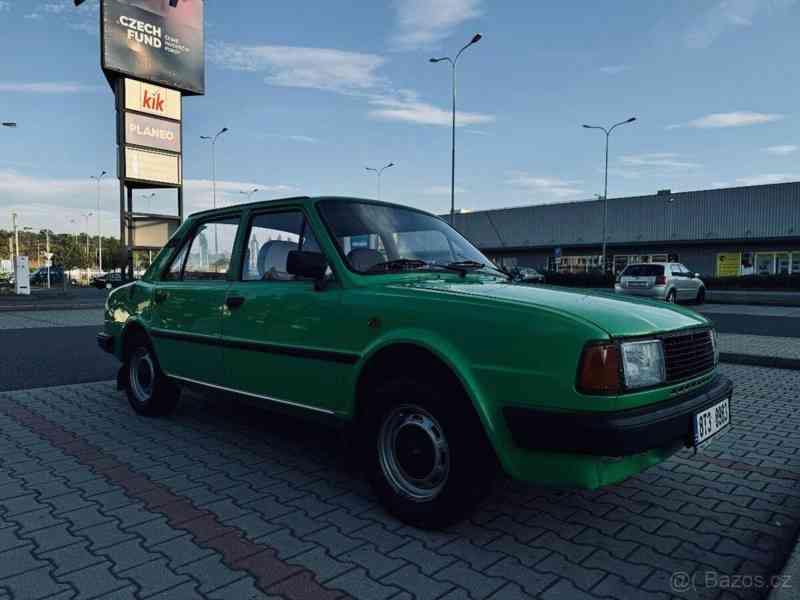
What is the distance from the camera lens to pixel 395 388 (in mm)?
2846

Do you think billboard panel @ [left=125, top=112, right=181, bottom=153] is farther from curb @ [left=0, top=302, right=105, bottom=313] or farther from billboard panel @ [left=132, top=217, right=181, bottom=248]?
curb @ [left=0, top=302, right=105, bottom=313]

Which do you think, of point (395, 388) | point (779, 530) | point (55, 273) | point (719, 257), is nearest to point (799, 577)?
point (779, 530)

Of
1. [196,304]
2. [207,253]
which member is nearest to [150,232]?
[207,253]

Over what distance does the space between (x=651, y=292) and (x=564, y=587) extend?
17.4m

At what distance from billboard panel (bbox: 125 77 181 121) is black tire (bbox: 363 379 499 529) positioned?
20547 millimetres

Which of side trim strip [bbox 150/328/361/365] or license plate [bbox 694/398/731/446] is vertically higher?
side trim strip [bbox 150/328/361/365]

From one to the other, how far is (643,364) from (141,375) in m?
4.40

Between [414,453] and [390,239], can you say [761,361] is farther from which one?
[414,453]

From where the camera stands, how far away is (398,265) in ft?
11.3

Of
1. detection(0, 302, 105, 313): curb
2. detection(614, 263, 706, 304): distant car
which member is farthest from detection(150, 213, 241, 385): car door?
detection(0, 302, 105, 313): curb

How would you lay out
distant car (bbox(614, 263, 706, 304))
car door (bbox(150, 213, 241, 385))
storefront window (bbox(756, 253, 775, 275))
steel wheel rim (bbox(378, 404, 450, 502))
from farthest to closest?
1. storefront window (bbox(756, 253, 775, 275))
2. distant car (bbox(614, 263, 706, 304))
3. car door (bbox(150, 213, 241, 385))
4. steel wheel rim (bbox(378, 404, 450, 502))

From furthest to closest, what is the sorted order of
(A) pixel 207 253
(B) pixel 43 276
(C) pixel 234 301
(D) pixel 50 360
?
(B) pixel 43 276 < (D) pixel 50 360 < (A) pixel 207 253 < (C) pixel 234 301

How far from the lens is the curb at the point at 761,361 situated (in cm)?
728

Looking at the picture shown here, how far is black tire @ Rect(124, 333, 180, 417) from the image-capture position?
484 centimetres
